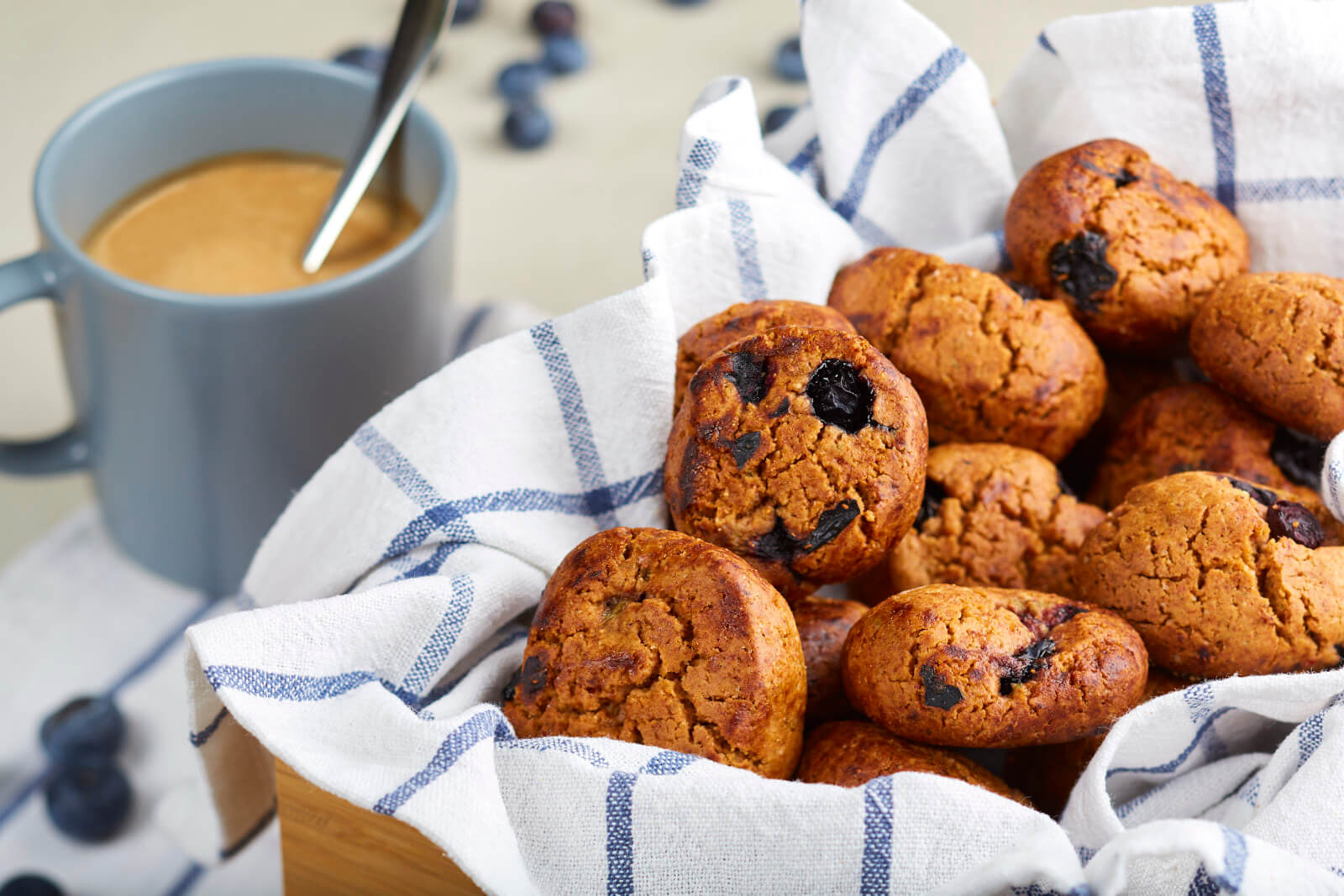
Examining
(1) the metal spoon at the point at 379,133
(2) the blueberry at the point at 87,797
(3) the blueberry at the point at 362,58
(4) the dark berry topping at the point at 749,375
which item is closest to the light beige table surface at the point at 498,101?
(3) the blueberry at the point at 362,58

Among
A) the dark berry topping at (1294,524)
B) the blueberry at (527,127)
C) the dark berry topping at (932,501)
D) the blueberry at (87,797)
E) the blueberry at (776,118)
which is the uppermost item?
the dark berry topping at (1294,524)

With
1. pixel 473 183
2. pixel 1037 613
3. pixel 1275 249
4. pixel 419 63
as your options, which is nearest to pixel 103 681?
pixel 419 63

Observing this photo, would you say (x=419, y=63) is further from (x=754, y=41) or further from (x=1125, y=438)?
(x=754, y=41)

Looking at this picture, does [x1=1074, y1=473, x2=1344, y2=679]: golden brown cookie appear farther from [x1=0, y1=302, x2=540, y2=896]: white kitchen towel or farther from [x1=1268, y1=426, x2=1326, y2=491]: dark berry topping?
[x1=0, y1=302, x2=540, y2=896]: white kitchen towel

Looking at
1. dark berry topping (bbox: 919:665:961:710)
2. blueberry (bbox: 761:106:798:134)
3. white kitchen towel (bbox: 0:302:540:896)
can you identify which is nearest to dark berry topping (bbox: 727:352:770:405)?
dark berry topping (bbox: 919:665:961:710)

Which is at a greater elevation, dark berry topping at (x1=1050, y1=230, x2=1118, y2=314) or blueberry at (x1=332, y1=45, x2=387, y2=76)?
dark berry topping at (x1=1050, y1=230, x2=1118, y2=314)

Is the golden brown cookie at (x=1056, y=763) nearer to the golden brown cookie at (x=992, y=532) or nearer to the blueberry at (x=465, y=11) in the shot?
the golden brown cookie at (x=992, y=532)

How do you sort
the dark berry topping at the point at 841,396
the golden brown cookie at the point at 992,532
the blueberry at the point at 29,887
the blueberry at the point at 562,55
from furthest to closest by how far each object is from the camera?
the blueberry at the point at 562,55
the blueberry at the point at 29,887
the golden brown cookie at the point at 992,532
the dark berry topping at the point at 841,396
